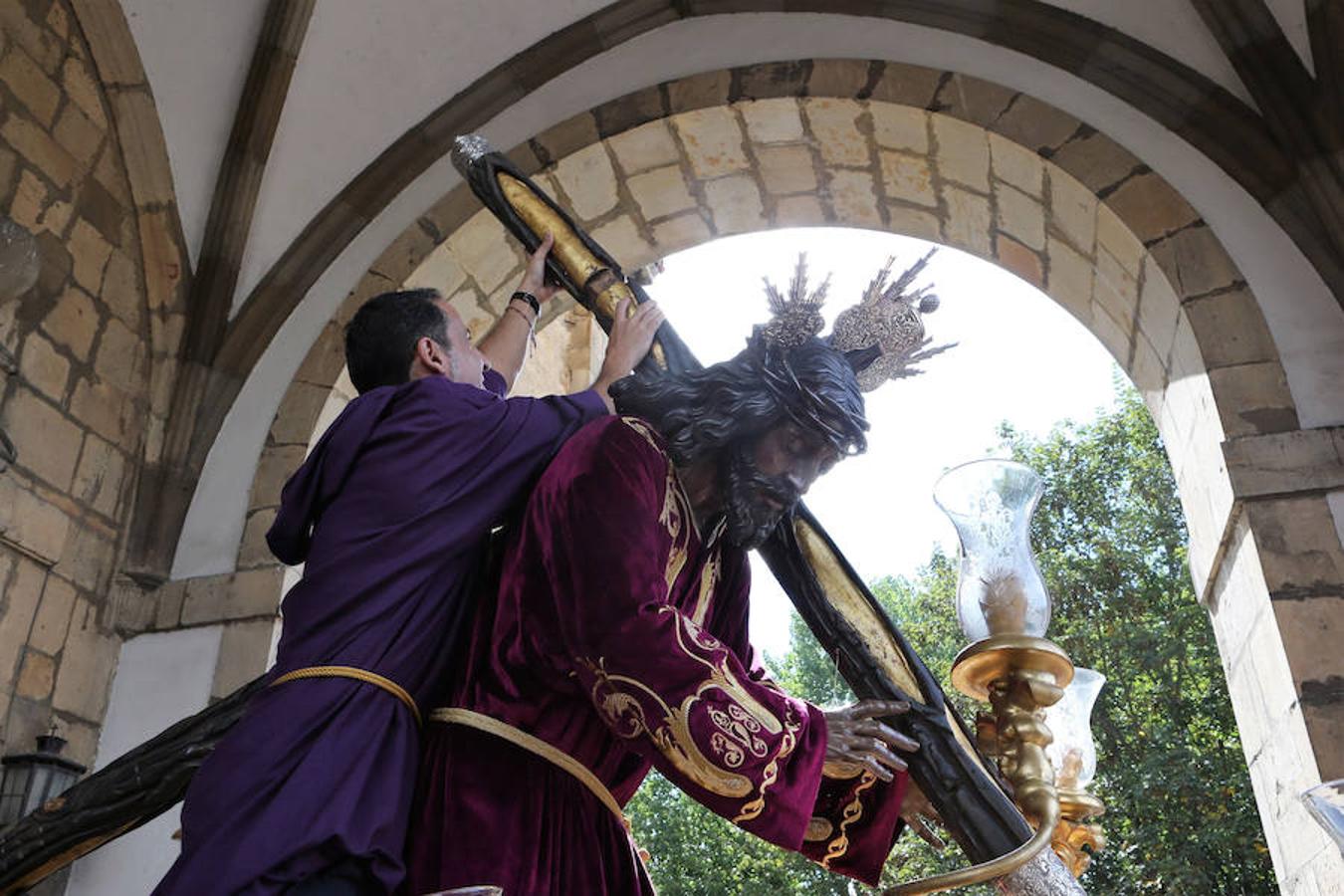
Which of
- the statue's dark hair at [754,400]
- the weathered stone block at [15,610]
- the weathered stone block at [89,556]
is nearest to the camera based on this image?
the statue's dark hair at [754,400]

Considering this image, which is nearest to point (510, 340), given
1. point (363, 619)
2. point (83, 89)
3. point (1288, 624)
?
point (363, 619)

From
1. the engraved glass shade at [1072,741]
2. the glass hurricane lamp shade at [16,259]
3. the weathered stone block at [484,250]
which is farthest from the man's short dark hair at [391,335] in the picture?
the weathered stone block at [484,250]

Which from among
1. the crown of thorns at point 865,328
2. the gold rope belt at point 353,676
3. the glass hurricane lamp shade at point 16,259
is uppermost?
the glass hurricane lamp shade at point 16,259

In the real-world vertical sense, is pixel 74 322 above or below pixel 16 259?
above

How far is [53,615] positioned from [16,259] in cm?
115

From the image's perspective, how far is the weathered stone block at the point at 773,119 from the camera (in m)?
4.65

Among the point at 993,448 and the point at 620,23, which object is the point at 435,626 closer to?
the point at 620,23

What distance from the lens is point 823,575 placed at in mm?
1635

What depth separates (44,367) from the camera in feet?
13.6

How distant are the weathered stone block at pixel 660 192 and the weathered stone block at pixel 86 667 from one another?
8.24ft

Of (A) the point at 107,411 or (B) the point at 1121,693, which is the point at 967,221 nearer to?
(A) the point at 107,411

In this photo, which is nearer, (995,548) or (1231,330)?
(995,548)

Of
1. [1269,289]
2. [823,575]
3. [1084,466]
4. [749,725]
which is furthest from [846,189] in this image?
[1084,466]

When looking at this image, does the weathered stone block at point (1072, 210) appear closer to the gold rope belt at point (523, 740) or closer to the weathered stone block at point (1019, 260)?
the weathered stone block at point (1019, 260)
